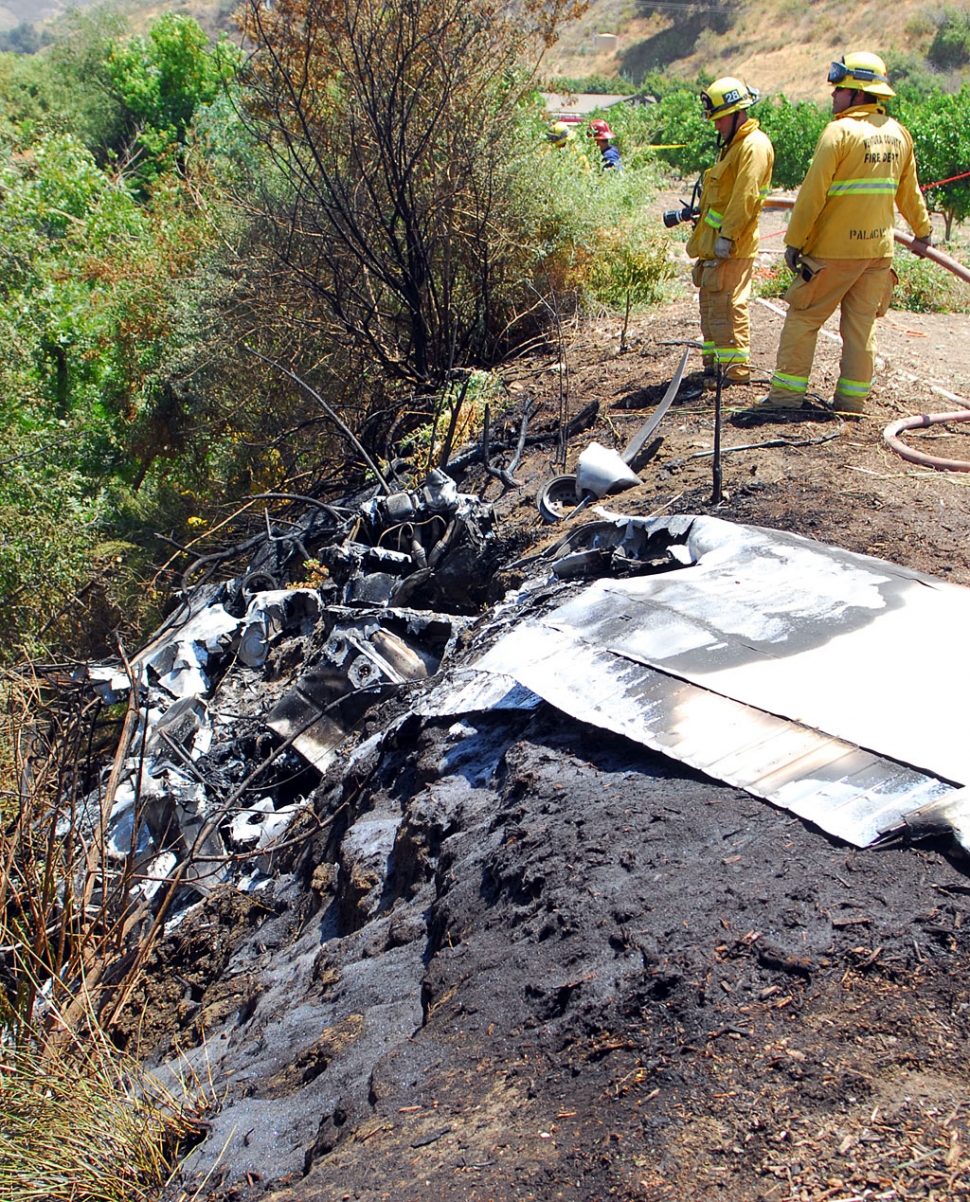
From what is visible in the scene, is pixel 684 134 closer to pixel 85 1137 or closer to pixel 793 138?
pixel 793 138

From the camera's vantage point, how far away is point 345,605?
6.10 metres

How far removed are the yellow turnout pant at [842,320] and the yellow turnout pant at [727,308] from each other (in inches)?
24.6

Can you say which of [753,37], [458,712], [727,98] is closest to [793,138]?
[727,98]

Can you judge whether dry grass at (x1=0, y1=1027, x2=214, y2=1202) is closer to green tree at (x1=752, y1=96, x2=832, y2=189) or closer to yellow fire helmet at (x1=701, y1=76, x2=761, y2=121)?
yellow fire helmet at (x1=701, y1=76, x2=761, y2=121)

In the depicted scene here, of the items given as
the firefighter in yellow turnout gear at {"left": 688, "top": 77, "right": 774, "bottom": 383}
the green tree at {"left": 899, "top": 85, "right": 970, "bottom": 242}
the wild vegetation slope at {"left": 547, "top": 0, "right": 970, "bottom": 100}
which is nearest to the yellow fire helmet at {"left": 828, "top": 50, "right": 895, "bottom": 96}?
the firefighter in yellow turnout gear at {"left": 688, "top": 77, "right": 774, "bottom": 383}

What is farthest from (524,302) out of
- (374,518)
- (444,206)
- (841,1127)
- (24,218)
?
(24,218)

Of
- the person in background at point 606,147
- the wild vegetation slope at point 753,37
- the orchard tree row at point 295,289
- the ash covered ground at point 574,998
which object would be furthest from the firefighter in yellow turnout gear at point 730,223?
the wild vegetation slope at point 753,37

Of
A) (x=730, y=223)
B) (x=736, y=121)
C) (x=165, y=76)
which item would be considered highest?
(x=165, y=76)

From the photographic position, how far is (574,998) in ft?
7.52

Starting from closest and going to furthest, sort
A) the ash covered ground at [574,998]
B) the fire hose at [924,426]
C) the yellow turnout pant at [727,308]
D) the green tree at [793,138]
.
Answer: the ash covered ground at [574,998] → the fire hose at [924,426] → the yellow turnout pant at [727,308] → the green tree at [793,138]

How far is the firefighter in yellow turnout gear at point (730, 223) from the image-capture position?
641 cm

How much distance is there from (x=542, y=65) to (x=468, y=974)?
10.3 m

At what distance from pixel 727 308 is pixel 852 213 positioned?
3.92 ft

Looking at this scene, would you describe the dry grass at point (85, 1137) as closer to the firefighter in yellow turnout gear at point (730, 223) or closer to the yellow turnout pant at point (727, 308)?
the firefighter in yellow turnout gear at point (730, 223)
